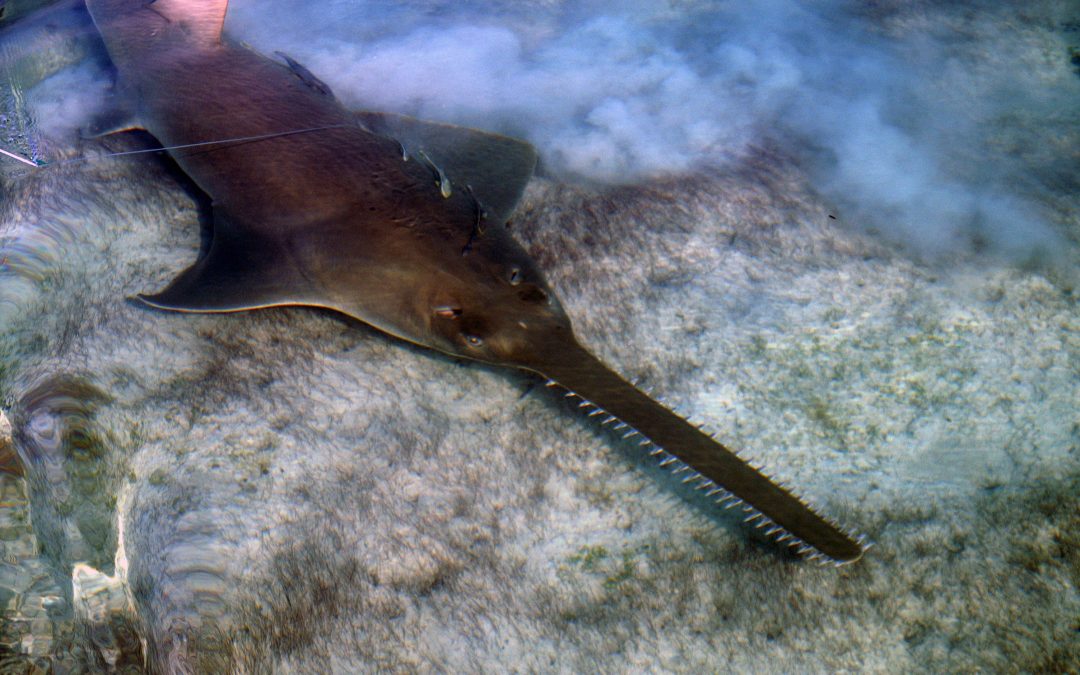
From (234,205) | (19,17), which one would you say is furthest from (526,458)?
(19,17)

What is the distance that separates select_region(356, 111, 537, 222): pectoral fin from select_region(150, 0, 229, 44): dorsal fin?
105cm

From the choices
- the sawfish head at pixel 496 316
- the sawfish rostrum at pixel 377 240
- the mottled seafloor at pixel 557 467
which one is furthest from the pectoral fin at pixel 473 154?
the sawfish head at pixel 496 316

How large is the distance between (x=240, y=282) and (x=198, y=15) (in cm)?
241

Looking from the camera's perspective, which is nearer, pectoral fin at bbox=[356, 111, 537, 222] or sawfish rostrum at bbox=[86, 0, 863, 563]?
sawfish rostrum at bbox=[86, 0, 863, 563]

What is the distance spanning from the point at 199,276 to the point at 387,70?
2574mm

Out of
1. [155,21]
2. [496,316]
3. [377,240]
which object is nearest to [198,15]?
[155,21]

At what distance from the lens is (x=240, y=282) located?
2992mm

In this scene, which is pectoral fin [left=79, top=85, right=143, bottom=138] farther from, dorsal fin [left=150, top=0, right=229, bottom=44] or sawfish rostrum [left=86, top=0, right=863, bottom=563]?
dorsal fin [left=150, top=0, right=229, bottom=44]

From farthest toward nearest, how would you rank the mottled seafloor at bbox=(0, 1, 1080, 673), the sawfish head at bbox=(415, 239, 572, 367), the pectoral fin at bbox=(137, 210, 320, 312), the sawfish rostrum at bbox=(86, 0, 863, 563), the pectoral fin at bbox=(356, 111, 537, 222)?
the pectoral fin at bbox=(356, 111, 537, 222), the pectoral fin at bbox=(137, 210, 320, 312), the sawfish head at bbox=(415, 239, 572, 367), the sawfish rostrum at bbox=(86, 0, 863, 563), the mottled seafloor at bbox=(0, 1, 1080, 673)

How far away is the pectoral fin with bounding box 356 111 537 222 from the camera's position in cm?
352

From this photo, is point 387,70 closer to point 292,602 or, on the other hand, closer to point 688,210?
point 688,210

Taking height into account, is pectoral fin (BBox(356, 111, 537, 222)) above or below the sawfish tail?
above

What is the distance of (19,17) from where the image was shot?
221 inches

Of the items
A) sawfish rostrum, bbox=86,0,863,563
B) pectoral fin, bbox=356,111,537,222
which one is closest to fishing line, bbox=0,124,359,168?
sawfish rostrum, bbox=86,0,863,563
